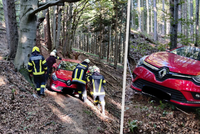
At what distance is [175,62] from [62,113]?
1479 millimetres

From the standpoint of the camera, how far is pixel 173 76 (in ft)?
3.12

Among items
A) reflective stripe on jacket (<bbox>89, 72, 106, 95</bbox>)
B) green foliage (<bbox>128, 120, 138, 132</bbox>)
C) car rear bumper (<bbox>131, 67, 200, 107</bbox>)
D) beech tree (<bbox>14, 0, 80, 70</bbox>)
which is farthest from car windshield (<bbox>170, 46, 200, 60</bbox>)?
beech tree (<bbox>14, 0, 80, 70</bbox>)

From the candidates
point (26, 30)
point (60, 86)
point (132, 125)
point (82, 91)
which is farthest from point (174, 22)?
point (26, 30)

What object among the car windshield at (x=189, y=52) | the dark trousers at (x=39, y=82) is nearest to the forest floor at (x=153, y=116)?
the car windshield at (x=189, y=52)

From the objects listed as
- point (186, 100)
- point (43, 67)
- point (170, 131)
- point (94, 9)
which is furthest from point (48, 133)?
point (94, 9)

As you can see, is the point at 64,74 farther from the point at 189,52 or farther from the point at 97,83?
the point at 189,52

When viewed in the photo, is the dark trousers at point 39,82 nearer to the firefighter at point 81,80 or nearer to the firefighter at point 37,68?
the firefighter at point 37,68

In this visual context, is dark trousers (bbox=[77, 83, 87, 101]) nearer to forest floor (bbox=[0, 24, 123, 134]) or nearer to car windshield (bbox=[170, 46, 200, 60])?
forest floor (bbox=[0, 24, 123, 134])

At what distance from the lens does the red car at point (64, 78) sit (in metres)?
2.47

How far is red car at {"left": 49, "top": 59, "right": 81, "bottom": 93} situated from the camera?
2467mm

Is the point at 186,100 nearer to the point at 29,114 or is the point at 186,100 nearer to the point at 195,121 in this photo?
the point at 195,121

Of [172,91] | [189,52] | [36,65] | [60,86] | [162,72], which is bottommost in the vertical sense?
[60,86]

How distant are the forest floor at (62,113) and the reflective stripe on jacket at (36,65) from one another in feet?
2.25

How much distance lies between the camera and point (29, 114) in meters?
1.91
